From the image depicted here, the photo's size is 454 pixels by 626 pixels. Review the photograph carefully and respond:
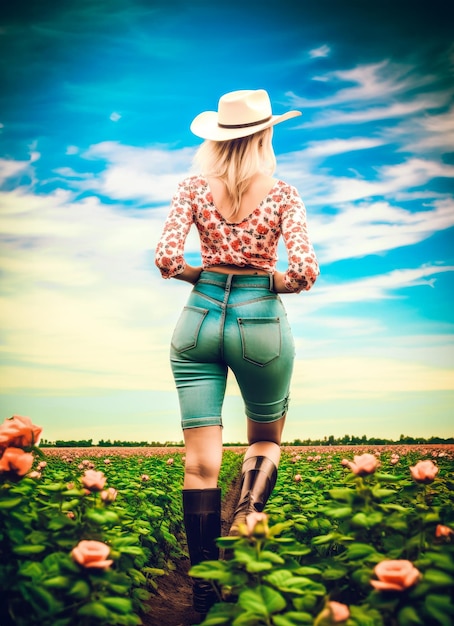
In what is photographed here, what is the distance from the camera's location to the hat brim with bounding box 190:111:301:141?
Answer: 3197 mm

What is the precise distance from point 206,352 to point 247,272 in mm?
474

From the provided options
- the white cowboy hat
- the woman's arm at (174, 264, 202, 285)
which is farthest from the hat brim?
the woman's arm at (174, 264, 202, 285)

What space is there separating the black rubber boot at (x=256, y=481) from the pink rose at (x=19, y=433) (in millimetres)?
1165

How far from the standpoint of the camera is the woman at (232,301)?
305 cm

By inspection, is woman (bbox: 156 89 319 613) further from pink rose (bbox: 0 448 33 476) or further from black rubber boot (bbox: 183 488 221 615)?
pink rose (bbox: 0 448 33 476)

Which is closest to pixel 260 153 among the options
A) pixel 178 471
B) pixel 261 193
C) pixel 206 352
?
pixel 261 193

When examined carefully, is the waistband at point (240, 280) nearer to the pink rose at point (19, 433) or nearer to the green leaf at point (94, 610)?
the pink rose at point (19, 433)

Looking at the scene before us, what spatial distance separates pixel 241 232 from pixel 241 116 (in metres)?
0.66

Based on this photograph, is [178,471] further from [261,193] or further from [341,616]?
[341,616]

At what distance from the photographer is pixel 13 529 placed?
6.96 feet

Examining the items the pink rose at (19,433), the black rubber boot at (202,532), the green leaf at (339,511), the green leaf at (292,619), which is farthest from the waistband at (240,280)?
the green leaf at (292,619)

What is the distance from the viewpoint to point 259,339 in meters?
3.05

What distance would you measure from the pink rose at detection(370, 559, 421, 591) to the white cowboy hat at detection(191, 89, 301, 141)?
2231mm

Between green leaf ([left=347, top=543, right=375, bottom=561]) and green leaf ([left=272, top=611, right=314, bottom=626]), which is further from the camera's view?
green leaf ([left=347, top=543, right=375, bottom=561])
